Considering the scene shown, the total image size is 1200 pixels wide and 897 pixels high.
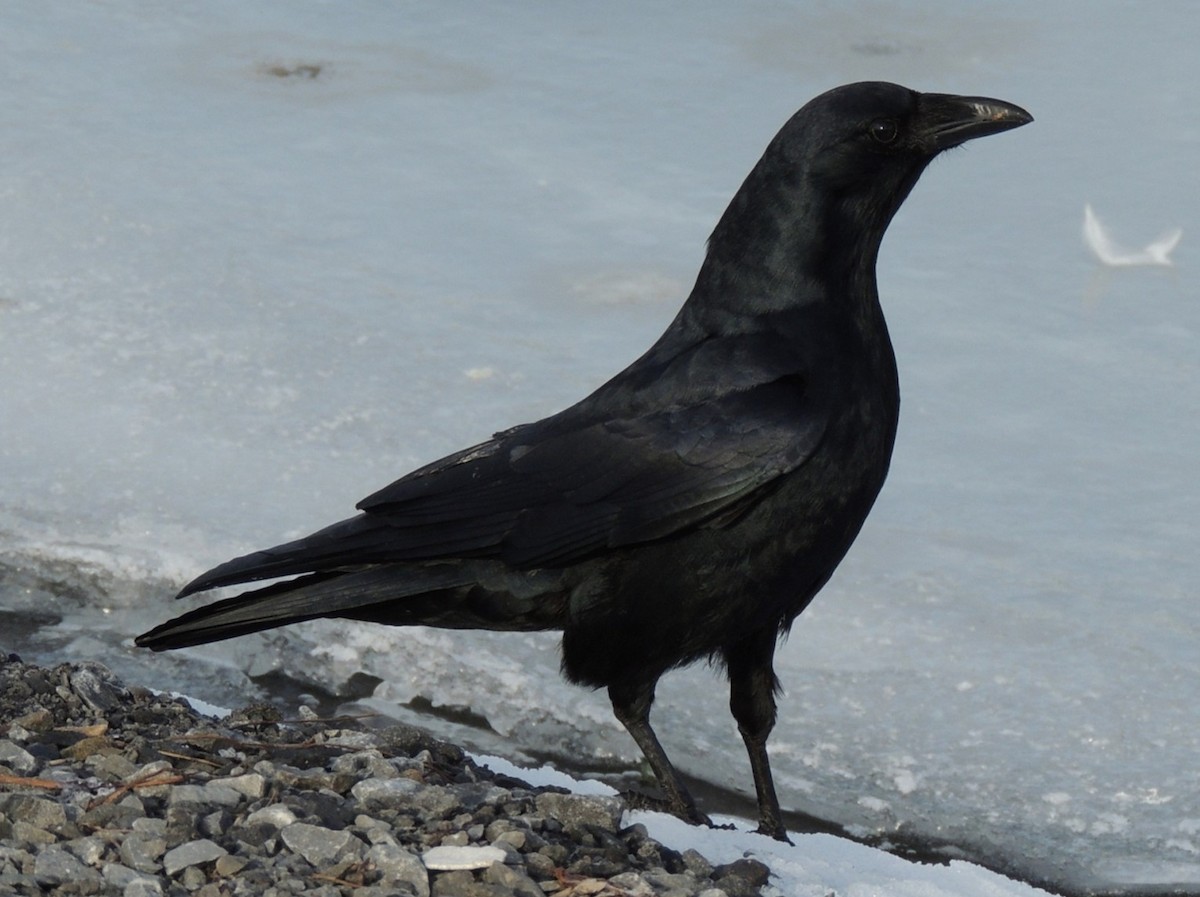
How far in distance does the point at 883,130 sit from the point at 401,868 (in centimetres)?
172

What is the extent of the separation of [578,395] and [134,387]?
1.47 m

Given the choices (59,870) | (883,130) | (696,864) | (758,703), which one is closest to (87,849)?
(59,870)

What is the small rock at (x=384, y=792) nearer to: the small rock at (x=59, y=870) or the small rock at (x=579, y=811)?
the small rock at (x=579, y=811)

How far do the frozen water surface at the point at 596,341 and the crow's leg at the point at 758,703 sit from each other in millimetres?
431

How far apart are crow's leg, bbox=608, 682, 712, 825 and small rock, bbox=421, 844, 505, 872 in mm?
700

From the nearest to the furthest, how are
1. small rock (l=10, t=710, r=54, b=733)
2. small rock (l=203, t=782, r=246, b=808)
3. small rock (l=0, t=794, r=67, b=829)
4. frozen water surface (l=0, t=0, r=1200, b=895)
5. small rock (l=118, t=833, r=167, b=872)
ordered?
small rock (l=118, t=833, r=167, b=872) < small rock (l=0, t=794, r=67, b=829) < small rock (l=203, t=782, r=246, b=808) < small rock (l=10, t=710, r=54, b=733) < frozen water surface (l=0, t=0, r=1200, b=895)

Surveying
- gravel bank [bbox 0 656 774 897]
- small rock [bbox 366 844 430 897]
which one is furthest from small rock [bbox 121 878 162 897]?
small rock [bbox 366 844 430 897]

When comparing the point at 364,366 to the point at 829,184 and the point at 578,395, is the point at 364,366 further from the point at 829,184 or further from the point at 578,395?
the point at 829,184

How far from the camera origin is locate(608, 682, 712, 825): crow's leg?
138 inches

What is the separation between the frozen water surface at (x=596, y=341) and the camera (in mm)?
4500

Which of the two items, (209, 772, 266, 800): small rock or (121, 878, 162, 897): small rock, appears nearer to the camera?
(121, 878, 162, 897): small rock

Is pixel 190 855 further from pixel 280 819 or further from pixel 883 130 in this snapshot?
pixel 883 130

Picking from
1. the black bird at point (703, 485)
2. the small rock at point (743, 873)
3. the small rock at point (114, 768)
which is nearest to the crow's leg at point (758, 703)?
the black bird at point (703, 485)

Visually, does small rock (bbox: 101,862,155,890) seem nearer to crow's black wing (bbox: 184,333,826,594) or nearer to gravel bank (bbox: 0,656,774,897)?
gravel bank (bbox: 0,656,774,897)
